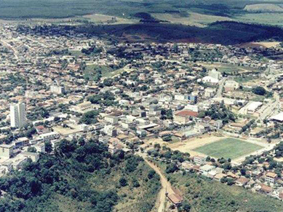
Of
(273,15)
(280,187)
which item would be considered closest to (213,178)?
(280,187)

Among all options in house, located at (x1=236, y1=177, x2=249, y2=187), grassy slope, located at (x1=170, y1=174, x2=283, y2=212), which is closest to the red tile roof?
house, located at (x1=236, y1=177, x2=249, y2=187)

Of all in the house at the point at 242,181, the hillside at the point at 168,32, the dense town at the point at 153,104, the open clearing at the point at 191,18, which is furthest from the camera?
the open clearing at the point at 191,18

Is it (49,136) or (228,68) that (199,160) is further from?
(228,68)

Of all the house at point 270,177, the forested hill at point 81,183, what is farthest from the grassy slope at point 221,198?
the house at point 270,177

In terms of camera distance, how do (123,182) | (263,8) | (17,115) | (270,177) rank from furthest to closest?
→ (263,8)
(17,115)
(270,177)
(123,182)

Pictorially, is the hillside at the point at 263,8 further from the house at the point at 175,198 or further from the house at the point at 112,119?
the house at the point at 175,198

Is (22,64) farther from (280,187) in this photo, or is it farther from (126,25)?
(280,187)

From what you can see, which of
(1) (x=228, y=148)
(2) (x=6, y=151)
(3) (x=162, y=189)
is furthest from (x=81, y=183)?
(1) (x=228, y=148)
